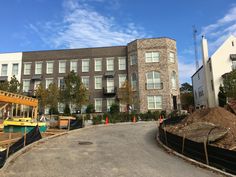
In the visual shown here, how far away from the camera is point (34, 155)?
35.1 ft

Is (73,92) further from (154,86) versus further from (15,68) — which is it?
(15,68)

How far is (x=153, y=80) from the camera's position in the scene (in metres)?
38.1

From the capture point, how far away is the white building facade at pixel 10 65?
43.7 metres

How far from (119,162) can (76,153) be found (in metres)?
2.71

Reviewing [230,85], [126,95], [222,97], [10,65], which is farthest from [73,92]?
[230,85]

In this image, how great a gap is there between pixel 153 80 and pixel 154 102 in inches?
146

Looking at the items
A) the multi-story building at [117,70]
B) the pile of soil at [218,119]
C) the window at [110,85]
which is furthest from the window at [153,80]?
the pile of soil at [218,119]

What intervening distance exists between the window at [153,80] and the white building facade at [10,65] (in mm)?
24611

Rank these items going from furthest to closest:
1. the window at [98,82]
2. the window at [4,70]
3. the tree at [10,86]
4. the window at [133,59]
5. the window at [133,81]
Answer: the window at [4,70]
the window at [98,82]
the window at [133,59]
the window at [133,81]
the tree at [10,86]

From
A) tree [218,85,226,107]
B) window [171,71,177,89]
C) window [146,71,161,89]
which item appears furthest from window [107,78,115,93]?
tree [218,85,226,107]

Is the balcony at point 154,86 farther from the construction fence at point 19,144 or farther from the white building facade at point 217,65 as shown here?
the construction fence at point 19,144

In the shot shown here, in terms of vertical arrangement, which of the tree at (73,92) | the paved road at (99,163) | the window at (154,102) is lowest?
the paved road at (99,163)

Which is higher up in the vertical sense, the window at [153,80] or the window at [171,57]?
the window at [171,57]

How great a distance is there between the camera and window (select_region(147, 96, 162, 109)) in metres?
37.1
